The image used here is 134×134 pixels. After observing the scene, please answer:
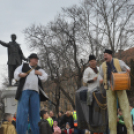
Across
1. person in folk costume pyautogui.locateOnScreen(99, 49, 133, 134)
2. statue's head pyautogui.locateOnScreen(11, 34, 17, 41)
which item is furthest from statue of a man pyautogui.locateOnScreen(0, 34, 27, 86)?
person in folk costume pyautogui.locateOnScreen(99, 49, 133, 134)

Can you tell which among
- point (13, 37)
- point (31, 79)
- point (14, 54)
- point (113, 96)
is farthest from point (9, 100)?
point (113, 96)

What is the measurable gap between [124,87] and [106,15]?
89.8 ft

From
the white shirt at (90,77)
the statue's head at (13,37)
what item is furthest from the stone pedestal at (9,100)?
the white shirt at (90,77)

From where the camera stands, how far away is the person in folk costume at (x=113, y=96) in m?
4.84

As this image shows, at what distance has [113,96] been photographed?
502 cm

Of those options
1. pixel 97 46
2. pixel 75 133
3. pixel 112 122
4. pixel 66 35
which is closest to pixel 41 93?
pixel 112 122

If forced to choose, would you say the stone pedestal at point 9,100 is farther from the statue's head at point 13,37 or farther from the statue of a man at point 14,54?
the statue's head at point 13,37

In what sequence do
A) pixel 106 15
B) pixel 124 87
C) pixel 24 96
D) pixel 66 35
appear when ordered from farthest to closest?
pixel 66 35
pixel 106 15
pixel 24 96
pixel 124 87

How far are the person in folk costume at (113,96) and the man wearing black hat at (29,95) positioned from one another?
1321mm

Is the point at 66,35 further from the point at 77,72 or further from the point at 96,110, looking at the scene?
the point at 96,110

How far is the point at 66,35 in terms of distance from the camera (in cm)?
3434

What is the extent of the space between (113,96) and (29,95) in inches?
64.9

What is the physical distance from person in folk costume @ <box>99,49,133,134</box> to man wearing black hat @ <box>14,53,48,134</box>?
132cm

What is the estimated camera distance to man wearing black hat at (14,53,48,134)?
5.30 metres
